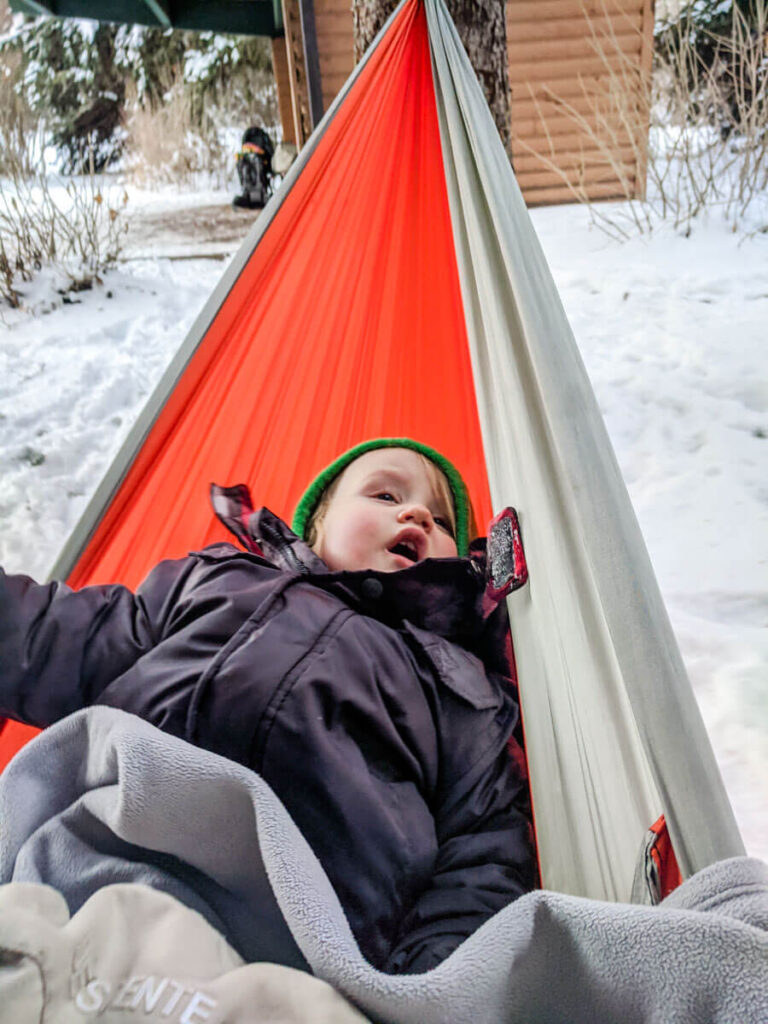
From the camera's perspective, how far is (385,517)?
1.21m

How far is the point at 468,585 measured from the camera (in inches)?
43.8

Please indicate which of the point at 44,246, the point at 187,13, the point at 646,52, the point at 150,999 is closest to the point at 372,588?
the point at 150,999

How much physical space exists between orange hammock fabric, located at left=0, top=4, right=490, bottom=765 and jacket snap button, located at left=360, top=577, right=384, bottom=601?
0.33 meters

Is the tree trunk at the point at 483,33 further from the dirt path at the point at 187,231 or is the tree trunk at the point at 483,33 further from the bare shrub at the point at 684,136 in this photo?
the dirt path at the point at 187,231

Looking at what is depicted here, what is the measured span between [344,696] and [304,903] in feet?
0.92

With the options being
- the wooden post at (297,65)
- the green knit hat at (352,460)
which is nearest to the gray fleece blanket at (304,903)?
the green knit hat at (352,460)

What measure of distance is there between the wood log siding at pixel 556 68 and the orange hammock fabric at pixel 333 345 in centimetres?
364

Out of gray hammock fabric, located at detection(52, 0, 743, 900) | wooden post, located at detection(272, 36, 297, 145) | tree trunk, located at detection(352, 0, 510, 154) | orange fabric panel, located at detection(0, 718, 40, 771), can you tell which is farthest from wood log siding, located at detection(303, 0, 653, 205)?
orange fabric panel, located at detection(0, 718, 40, 771)

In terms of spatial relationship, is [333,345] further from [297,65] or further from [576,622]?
[297,65]

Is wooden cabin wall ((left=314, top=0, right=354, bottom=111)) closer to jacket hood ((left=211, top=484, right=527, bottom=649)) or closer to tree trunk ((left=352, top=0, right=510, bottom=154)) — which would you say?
tree trunk ((left=352, top=0, right=510, bottom=154))

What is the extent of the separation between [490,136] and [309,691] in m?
0.90

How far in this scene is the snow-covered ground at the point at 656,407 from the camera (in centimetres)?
160

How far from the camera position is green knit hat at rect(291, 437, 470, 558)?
134cm

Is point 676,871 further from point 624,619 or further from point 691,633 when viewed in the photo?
point 691,633
